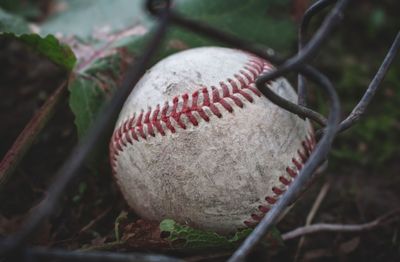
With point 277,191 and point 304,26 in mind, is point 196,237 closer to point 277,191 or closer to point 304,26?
point 277,191

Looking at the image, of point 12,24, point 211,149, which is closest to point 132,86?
point 211,149

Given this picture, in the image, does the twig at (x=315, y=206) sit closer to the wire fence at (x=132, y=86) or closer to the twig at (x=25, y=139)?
the wire fence at (x=132, y=86)

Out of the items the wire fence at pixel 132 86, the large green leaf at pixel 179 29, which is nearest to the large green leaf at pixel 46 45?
the large green leaf at pixel 179 29

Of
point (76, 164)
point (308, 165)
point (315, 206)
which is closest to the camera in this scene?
point (76, 164)

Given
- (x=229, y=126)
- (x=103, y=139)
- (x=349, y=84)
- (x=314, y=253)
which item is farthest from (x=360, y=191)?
(x=103, y=139)

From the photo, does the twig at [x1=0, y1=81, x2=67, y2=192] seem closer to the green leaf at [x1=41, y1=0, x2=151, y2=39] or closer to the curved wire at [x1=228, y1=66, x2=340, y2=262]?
the green leaf at [x1=41, y1=0, x2=151, y2=39]

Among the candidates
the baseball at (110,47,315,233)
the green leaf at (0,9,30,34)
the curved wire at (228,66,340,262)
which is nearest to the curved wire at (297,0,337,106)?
the baseball at (110,47,315,233)

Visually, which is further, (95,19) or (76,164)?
(95,19)

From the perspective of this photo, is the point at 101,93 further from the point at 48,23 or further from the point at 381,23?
the point at 381,23
